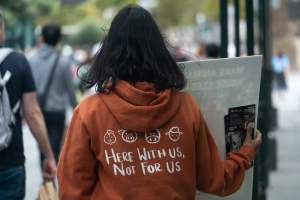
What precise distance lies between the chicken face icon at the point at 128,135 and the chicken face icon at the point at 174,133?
135 mm

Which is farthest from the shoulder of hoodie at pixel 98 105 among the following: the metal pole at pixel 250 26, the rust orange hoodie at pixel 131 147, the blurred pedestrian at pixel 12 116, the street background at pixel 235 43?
the metal pole at pixel 250 26

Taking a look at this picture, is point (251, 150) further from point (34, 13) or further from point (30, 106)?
point (34, 13)

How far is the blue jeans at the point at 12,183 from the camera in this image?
5.12m

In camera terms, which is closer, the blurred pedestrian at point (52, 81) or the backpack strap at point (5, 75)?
the backpack strap at point (5, 75)

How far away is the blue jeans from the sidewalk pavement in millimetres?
5433

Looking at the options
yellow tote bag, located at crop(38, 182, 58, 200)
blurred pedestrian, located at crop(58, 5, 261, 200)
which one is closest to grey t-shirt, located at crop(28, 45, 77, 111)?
yellow tote bag, located at crop(38, 182, 58, 200)

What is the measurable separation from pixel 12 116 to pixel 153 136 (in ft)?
5.94

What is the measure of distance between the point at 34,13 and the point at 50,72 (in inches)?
1128

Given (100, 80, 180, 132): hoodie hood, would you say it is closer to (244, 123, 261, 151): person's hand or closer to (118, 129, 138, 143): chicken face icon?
(118, 129, 138, 143): chicken face icon

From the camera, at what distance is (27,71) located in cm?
532

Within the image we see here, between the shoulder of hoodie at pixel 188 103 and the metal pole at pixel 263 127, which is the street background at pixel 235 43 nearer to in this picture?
the metal pole at pixel 263 127

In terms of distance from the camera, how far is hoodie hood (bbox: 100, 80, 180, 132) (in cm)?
349

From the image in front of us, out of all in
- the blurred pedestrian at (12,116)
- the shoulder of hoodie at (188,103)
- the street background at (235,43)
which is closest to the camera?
the shoulder of hoodie at (188,103)

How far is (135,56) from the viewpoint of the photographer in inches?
140
